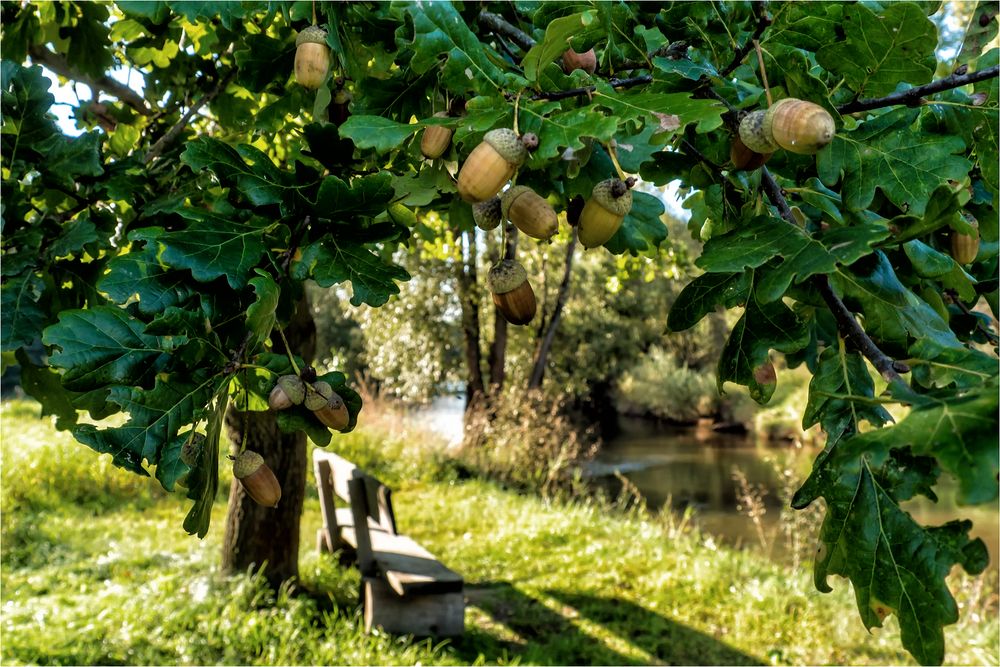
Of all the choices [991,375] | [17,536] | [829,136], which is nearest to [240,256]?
[829,136]

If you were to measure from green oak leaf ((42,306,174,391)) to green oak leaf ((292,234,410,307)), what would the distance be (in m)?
0.22

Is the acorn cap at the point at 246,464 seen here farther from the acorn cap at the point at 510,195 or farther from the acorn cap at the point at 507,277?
the acorn cap at the point at 510,195

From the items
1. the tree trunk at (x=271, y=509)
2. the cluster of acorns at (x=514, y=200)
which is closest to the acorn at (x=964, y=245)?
the cluster of acorns at (x=514, y=200)

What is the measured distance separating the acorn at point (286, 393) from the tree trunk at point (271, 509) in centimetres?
305

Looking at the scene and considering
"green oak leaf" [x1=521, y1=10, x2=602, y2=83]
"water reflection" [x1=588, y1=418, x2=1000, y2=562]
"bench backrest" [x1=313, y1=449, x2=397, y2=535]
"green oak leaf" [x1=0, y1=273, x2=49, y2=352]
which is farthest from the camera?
"water reflection" [x1=588, y1=418, x2=1000, y2=562]

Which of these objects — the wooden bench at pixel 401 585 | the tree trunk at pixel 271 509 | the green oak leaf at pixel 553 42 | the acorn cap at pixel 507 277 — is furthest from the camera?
the tree trunk at pixel 271 509

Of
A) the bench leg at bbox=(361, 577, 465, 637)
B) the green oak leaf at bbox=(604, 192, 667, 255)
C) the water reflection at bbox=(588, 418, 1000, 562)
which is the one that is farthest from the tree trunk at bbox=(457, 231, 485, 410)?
the green oak leaf at bbox=(604, 192, 667, 255)

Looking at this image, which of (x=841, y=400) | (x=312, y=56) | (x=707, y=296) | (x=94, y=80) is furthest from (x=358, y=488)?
(x=841, y=400)

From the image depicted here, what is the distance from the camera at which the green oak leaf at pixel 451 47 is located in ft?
3.09

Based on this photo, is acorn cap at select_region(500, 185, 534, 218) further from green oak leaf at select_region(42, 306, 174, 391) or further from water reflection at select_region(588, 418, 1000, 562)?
water reflection at select_region(588, 418, 1000, 562)

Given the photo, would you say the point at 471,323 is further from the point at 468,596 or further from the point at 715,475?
the point at 468,596

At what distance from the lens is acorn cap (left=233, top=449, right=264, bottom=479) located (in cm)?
130

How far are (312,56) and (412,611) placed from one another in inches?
130

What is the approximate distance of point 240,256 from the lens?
1.08 m
